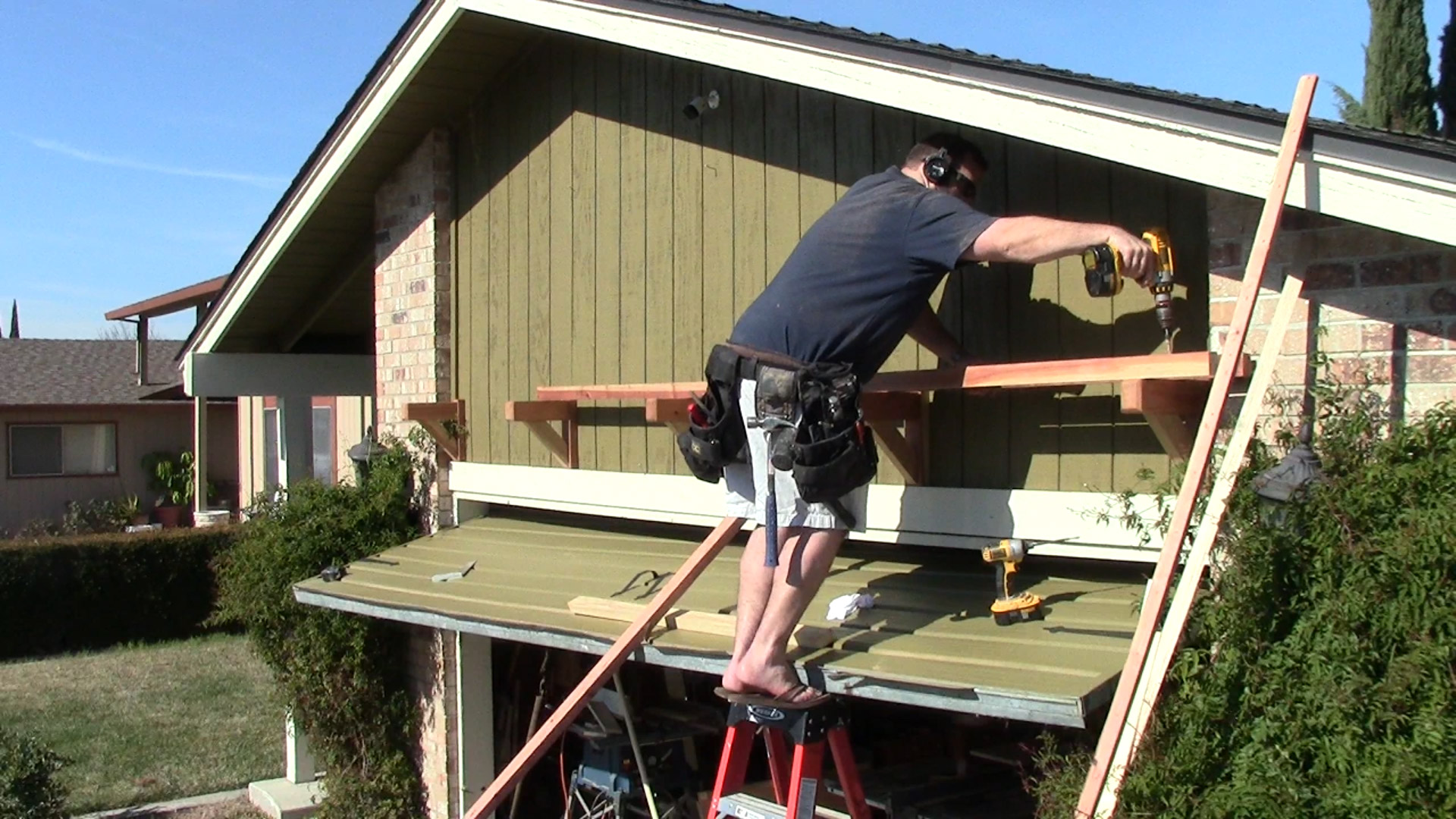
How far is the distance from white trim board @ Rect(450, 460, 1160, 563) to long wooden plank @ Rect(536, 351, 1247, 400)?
42 centimetres

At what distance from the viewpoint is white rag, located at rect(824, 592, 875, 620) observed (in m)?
4.59

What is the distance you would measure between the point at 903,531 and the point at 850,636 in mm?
596

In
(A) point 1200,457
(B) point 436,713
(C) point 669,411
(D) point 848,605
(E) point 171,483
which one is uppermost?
(C) point 669,411

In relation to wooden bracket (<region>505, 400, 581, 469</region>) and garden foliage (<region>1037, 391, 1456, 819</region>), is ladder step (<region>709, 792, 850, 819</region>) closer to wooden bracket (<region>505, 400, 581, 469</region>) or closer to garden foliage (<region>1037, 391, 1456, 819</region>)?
garden foliage (<region>1037, 391, 1456, 819</region>)

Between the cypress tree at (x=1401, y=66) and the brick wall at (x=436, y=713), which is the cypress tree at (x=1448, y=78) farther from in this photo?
the brick wall at (x=436, y=713)

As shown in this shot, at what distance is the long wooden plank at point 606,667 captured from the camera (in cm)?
464

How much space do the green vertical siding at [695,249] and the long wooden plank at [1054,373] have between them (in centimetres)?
30

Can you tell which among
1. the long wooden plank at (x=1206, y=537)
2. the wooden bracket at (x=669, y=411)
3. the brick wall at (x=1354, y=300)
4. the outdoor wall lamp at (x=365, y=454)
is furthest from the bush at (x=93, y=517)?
the long wooden plank at (x=1206, y=537)

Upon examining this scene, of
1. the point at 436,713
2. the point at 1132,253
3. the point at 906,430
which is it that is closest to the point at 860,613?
the point at 906,430

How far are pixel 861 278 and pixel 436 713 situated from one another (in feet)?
13.9

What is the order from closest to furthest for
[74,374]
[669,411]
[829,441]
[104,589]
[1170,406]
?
[1170,406] → [829,441] → [669,411] → [104,589] → [74,374]

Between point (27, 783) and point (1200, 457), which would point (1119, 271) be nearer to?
point (1200, 457)

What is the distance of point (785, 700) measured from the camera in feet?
14.0

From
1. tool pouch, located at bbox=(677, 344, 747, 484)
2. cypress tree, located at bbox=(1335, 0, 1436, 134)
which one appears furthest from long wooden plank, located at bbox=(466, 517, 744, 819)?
cypress tree, located at bbox=(1335, 0, 1436, 134)
